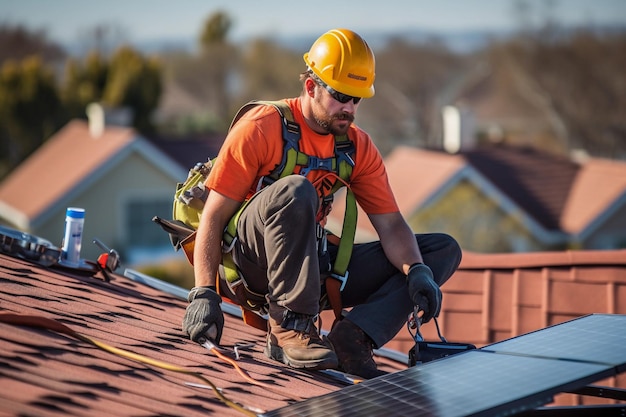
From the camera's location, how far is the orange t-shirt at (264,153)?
14.8ft

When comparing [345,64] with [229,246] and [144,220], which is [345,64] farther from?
[144,220]

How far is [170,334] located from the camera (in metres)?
4.45

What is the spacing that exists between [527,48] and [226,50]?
22090 millimetres

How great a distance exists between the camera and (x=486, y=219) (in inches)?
990

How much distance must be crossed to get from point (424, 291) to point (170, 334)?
1.20 meters

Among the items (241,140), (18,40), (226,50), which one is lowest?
(241,140)

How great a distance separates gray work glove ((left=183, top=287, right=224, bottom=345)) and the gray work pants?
10.0 inches

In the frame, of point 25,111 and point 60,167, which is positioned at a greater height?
point 25,111

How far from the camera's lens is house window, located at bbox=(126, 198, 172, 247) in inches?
1182

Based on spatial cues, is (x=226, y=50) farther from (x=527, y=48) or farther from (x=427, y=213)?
(x=427, y=213)

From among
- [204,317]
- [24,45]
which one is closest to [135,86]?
[204,317]

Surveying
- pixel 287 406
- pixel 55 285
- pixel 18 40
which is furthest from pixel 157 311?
pixel 18 40

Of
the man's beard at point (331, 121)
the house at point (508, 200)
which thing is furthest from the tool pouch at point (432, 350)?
the house at point (508, 200)

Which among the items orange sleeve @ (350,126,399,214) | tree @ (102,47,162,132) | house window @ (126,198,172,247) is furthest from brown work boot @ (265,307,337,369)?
tree @ (102,47,162,132)
